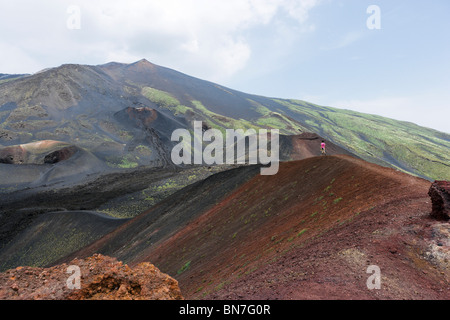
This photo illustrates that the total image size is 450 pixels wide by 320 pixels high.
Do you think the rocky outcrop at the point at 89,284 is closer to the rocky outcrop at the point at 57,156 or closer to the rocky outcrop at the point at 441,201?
the rocky outcrop at the point at 441,201

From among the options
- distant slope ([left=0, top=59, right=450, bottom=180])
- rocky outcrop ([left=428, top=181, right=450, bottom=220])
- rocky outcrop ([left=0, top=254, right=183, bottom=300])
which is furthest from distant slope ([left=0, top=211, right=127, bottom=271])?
distant slope ([left=0, top=59, right=450, bottom=180])

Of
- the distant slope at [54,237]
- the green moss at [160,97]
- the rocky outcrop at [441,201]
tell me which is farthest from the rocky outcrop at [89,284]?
the green moss at [160,97]

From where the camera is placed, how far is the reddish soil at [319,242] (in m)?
6.27

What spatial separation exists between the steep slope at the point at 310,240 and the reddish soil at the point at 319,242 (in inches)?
1.2

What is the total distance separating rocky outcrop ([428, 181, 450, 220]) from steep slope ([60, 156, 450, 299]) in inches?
13.6

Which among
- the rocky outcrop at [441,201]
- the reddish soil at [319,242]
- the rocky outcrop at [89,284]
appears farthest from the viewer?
the rocky outcrop at [441,201]

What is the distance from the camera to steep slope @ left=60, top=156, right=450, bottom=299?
249 inches

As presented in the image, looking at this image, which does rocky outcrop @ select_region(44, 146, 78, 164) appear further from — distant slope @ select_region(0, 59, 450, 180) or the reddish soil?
the reddish soil

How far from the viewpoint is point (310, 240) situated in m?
9.62

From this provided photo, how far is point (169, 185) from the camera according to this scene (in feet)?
170

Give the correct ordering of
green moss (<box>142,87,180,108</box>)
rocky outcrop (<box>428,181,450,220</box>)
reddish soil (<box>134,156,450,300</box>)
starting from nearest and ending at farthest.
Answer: reddish soil (<box>134,156,450,300</box>)
rocky outcrop (<box>428,181,450,220</box>)
green moss (<box>142,87,180,108</box>)
